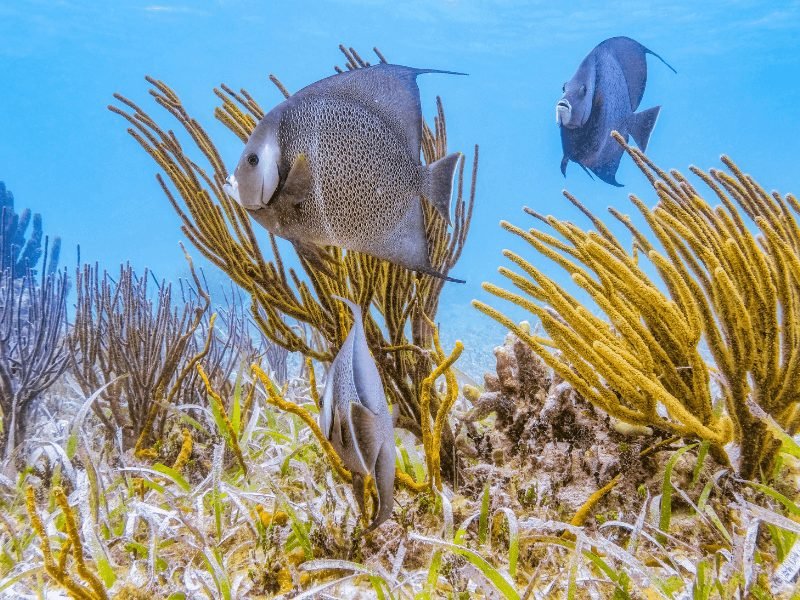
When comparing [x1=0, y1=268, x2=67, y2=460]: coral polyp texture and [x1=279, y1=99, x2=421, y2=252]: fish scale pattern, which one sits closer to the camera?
[x1=279, y1=99, x2=421, y2=252]: fish scale pattern

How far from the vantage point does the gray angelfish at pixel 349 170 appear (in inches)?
59.3

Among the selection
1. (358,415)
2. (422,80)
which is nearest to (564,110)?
(358,415)

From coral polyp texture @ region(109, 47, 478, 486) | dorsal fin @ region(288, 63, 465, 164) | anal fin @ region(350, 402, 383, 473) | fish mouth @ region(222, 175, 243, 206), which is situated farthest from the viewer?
coral polyp texture @ region(109, 47, 478, 486)

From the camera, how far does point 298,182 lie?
153cm

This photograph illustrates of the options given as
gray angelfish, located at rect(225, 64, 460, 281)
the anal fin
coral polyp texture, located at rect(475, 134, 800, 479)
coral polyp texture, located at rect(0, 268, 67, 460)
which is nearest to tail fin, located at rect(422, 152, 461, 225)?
gray angelfish, located at rect(225, 64, 460, 281)

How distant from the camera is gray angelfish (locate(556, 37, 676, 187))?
292 cm

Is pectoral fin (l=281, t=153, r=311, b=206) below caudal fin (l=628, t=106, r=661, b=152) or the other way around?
below

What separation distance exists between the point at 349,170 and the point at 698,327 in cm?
123

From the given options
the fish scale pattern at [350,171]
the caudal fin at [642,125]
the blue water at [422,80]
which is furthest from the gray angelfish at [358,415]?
the blue water at [422,80]

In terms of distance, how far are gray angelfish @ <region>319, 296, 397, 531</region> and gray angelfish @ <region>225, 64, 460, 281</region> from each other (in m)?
0.36

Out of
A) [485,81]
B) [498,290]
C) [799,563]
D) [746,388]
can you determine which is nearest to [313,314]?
[498,290]

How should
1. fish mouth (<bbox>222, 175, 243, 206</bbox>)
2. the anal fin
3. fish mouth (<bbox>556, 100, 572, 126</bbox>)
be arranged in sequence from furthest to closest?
fish mouth (<bbox>556, 100, 572, 126</bbox>), fish mouth (<bbox>222, 175, 243, 206</bbox>), the anal fin

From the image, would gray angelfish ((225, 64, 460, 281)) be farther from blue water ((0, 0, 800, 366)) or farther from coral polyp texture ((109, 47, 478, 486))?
blue water ((0, 0, 800, 366))

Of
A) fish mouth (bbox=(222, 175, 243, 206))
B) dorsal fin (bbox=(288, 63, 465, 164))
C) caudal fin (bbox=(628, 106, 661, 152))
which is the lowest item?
fish mouth (bbox=(222, 175, 243, 206))
